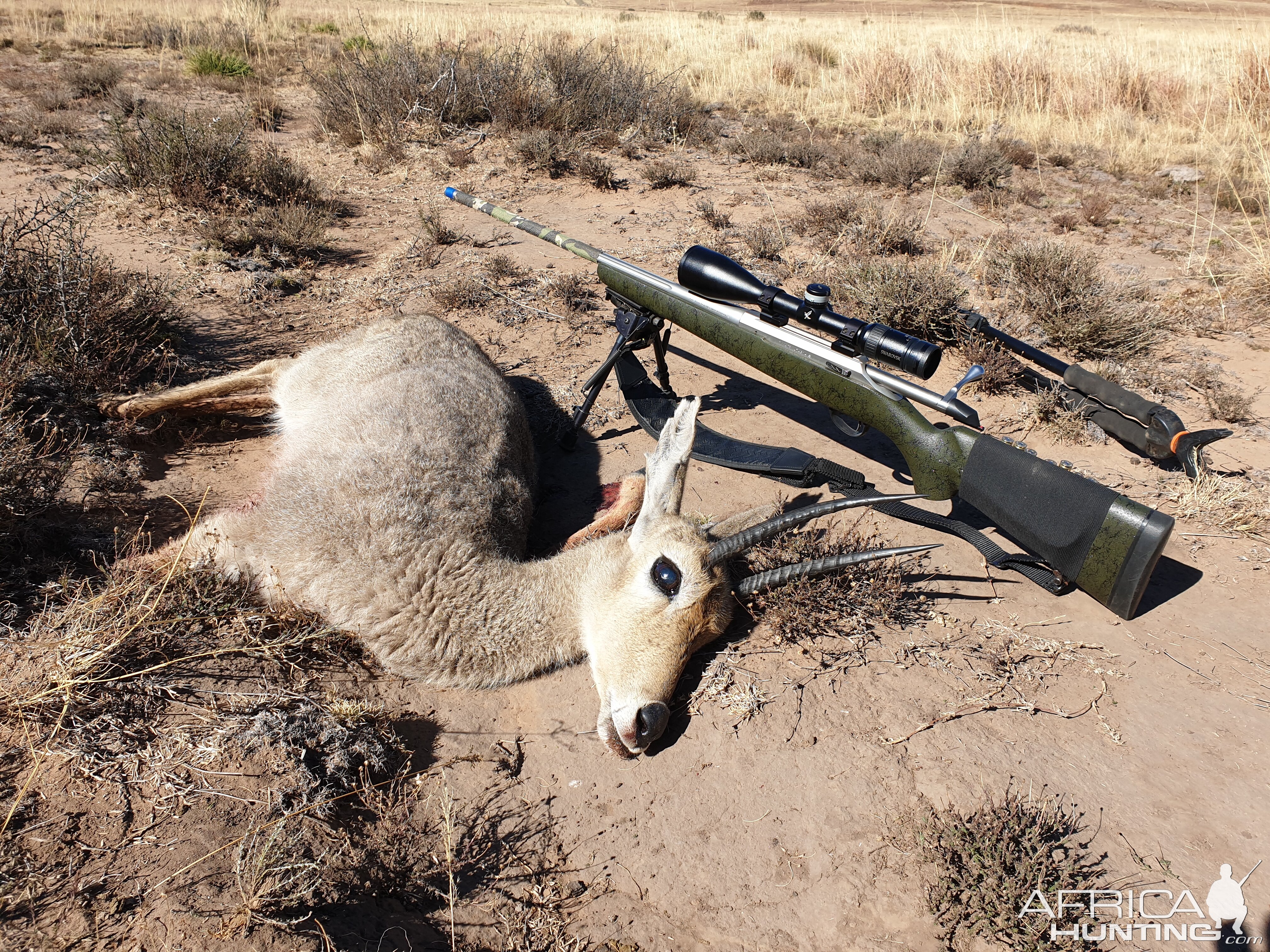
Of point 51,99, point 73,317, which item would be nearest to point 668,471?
point 73,317

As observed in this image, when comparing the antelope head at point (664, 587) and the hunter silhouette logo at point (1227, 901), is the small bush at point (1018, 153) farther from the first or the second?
the hunter silhouette logo at point (1227, 901)

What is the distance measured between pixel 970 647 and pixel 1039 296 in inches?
192

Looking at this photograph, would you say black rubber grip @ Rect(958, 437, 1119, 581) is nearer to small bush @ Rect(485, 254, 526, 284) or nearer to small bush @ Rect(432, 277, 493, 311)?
small bush @ Rect(432, 277, 493, 311)

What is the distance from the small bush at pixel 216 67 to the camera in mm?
14828

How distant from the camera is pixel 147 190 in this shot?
316 inches

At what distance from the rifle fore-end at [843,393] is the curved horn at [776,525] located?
893mm

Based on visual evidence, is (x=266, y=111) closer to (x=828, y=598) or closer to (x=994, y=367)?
(x=994, y=367)

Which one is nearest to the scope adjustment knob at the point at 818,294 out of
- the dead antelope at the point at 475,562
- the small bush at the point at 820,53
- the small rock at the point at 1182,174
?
the dead antelope at the point at 475,562

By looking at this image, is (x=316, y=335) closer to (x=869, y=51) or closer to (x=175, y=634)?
(x=175, y=634)

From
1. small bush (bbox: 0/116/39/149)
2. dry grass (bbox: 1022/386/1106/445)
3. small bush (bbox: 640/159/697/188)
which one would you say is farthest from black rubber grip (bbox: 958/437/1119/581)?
small bush (bbox: 0/116/39/149)

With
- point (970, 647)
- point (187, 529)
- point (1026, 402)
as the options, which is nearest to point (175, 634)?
point (187, 529)

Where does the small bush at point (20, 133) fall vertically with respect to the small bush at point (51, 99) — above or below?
below

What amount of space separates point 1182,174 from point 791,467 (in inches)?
438

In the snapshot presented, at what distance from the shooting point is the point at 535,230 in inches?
241
